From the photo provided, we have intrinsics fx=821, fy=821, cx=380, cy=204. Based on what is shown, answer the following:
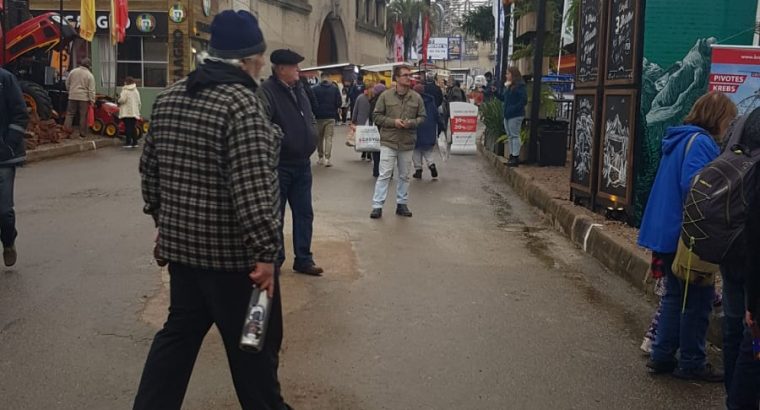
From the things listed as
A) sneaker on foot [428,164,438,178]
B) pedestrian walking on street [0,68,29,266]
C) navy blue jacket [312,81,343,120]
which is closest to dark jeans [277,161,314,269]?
pedestrian walking on street [0,68,29,266]

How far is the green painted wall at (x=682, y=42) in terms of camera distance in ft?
26.6

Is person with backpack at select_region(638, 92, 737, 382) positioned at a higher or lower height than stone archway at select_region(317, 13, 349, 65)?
lower

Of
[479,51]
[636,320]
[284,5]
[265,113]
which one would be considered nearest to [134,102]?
[636,320]

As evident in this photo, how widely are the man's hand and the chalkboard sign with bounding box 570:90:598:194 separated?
6670mm

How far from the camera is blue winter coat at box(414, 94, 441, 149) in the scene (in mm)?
13367

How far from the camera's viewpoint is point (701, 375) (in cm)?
489

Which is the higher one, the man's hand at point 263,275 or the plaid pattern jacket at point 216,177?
the plaid pattern jacket at point 216,177

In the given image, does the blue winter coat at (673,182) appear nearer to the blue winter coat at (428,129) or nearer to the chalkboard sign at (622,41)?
the chalkboard sign at (622,41)

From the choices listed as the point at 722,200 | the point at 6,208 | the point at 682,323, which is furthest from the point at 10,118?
the point at 722,200

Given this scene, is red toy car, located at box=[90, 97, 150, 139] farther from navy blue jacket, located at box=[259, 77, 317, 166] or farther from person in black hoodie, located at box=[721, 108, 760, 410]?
person in black hoodie, located at box=[721, 108, 760, 410]

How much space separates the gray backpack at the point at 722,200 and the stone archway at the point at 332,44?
52.8 m

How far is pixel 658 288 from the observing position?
5.23m

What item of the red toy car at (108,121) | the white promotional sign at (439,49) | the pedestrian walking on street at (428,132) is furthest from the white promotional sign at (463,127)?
the white promotional sign at (439,49)

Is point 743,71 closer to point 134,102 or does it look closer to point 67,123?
point 134,102
